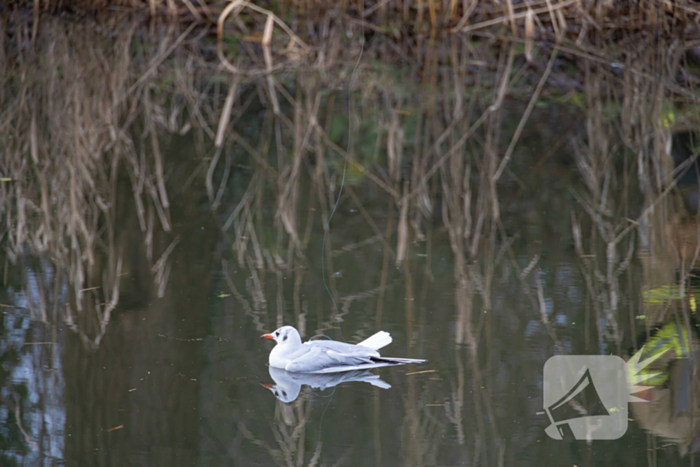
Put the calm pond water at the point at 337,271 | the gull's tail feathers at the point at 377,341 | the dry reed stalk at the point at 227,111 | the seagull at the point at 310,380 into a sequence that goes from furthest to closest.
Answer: the dry reed stalk at the point at 227,111 < the gull's tail feathers at the point at 377,341 < the seagull at the point at 310,380 < the calm pond water at the point at 337,271

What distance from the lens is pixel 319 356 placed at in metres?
2.39

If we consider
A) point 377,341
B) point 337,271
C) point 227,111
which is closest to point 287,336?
point 377,341

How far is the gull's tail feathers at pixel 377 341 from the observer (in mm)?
2511

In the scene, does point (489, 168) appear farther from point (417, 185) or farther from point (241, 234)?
point (241, 234)

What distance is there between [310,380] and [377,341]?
9.6 inches

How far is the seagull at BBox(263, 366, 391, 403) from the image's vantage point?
235 cm

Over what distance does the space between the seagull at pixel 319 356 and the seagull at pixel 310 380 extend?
2 cm

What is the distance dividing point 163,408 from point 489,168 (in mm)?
2533

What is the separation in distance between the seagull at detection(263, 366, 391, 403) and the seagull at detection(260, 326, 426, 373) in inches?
0.7

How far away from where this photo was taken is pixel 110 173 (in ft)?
13.5

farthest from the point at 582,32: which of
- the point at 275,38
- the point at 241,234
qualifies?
the point at 241,234
